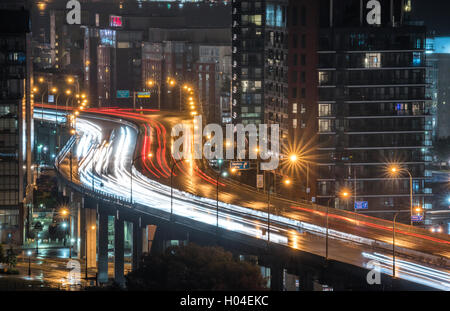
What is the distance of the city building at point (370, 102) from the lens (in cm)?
13925

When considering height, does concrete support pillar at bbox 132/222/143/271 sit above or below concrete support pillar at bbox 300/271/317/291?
below

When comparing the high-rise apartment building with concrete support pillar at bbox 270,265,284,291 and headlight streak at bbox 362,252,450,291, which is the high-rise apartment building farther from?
headlight streak at bbox 362,252,450,291

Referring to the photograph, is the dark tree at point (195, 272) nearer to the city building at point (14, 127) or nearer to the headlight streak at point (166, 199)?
the headlight streak at point (166, 199)

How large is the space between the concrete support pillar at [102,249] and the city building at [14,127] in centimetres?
1453

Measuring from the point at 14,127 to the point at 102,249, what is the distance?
77.9 ft

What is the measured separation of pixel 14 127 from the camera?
128500 mm

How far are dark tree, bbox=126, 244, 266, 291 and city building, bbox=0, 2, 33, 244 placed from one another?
194 feet

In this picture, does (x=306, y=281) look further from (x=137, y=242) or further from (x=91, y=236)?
(x=91, y=236)

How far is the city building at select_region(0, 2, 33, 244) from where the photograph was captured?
127 metres

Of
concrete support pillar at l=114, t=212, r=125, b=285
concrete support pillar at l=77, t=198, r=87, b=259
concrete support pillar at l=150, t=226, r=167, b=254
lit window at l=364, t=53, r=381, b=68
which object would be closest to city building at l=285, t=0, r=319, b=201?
lit window at l=364, t=53, r=381, b=68

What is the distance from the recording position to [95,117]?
181 m

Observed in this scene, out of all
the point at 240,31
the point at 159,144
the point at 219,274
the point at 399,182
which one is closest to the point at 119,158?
the point at 159,144

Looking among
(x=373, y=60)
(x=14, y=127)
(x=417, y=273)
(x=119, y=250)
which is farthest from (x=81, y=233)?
(x=417, y=273)

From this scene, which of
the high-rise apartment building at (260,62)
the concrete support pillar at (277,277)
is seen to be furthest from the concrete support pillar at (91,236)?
the concrete support pillar at (277,277)
